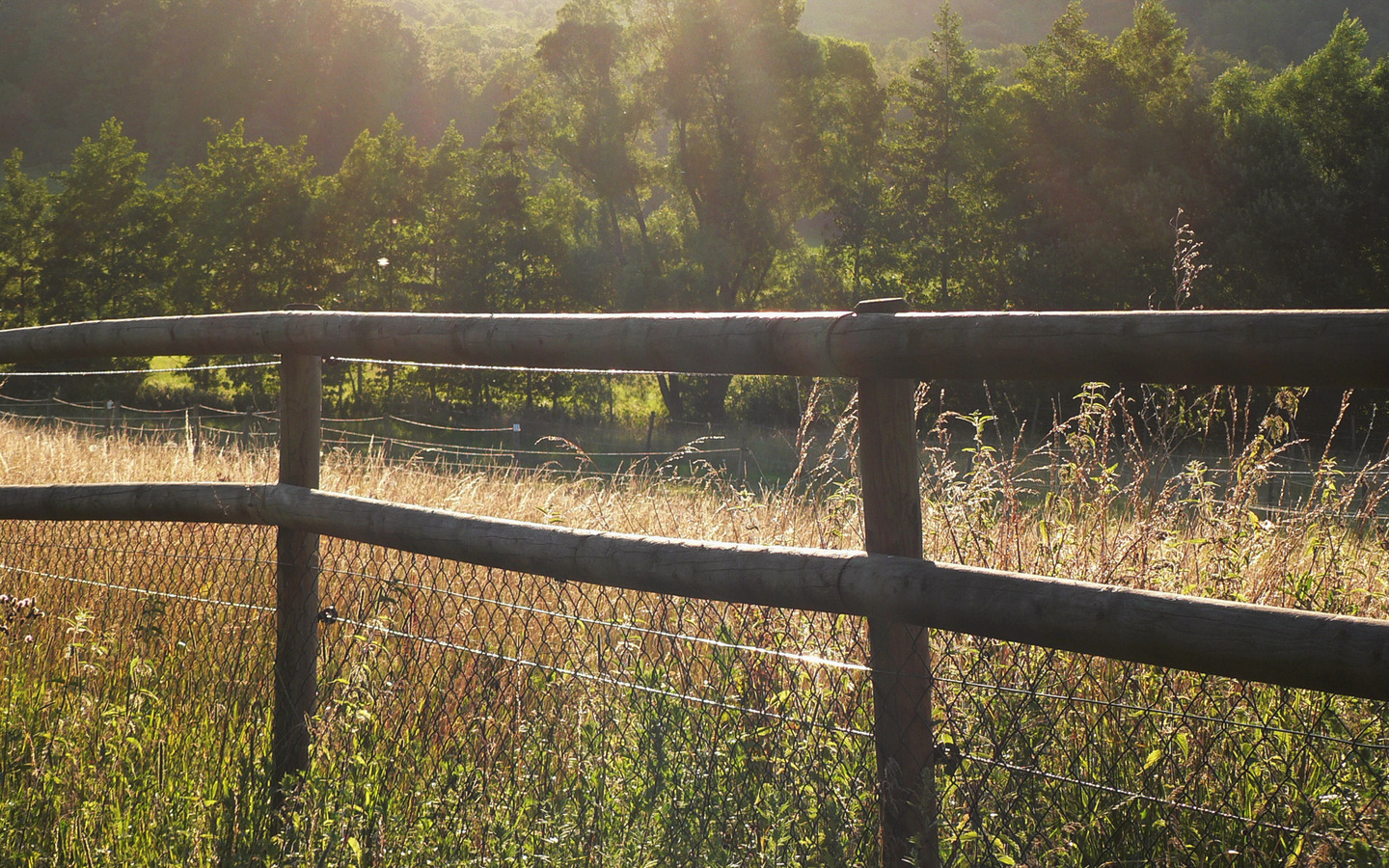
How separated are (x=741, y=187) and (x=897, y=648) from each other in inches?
1344

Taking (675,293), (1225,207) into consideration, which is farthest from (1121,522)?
(675,293)

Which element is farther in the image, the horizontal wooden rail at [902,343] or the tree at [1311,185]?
the tree at [1311,185]

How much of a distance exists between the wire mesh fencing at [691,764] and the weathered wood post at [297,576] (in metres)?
0.07

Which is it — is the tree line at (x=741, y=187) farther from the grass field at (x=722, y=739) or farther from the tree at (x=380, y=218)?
the grass field at (x=722, y=739)

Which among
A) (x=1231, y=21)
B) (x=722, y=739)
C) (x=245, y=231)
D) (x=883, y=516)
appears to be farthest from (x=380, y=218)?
(x=1231, y=21)

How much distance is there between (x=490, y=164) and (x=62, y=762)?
1443 inches

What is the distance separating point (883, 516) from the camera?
75.2 inches

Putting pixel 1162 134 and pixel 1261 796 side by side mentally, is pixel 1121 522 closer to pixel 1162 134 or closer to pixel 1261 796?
pixel 1261 796

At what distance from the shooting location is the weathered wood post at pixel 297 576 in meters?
2.78

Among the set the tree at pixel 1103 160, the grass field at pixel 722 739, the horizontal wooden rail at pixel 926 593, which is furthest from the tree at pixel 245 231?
the horizontal wooden rail at pixel 926 593

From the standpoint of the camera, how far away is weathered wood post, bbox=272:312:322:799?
2781mm

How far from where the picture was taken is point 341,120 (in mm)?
66375

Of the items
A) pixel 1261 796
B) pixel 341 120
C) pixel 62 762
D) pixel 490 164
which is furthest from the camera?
pixel 341 120

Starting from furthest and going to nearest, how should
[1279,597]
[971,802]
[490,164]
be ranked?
1. [490,164]
2. [1279,597]
3. [971,802]
